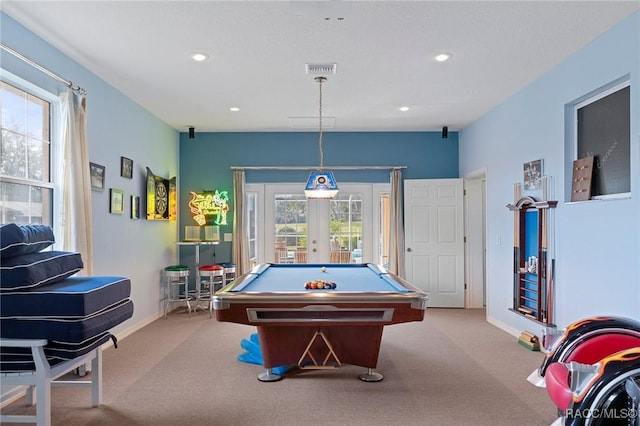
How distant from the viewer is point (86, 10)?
301 cm

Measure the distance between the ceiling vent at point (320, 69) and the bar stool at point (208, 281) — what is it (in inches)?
126

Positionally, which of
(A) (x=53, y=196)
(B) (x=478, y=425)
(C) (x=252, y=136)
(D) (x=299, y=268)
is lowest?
(B) (x=478, y=425)

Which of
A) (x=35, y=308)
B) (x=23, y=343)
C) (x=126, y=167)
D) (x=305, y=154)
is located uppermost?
(x=305, y=154)

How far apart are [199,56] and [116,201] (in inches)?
76.6

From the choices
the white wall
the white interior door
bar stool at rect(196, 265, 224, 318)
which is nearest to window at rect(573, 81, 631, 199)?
the white wall

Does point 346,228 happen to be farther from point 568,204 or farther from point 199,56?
point 199,56

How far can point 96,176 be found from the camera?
4340 millimetres

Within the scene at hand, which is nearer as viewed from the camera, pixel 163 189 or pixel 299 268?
pixel 299 268

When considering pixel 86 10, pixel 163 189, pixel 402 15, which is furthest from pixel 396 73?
pixel 163 189

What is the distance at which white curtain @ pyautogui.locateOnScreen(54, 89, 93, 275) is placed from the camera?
3.66 m

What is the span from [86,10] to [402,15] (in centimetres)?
219

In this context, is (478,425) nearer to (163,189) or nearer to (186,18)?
(186,18)

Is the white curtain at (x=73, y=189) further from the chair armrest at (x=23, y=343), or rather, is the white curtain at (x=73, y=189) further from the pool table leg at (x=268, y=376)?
the pool table leg at (x=268, y=376)

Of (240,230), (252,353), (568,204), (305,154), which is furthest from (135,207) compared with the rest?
(568,204)
